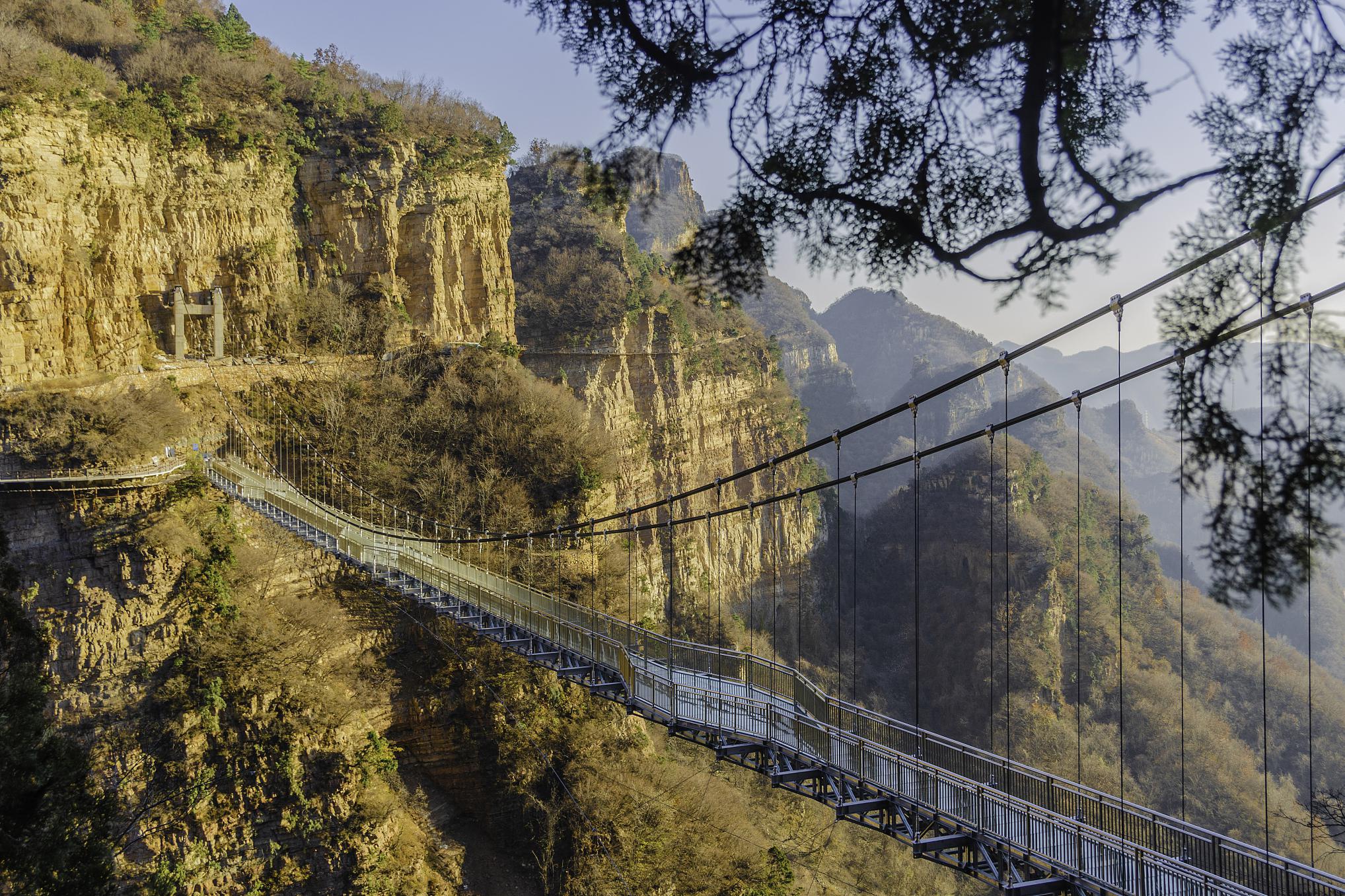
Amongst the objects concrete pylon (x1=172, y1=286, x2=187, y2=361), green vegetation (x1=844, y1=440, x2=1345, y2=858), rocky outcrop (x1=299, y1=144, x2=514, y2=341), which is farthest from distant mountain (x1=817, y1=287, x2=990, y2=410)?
concrete pylon (x1=172, y1=286, x2=187, y2=361)

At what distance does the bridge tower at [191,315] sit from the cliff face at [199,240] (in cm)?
39

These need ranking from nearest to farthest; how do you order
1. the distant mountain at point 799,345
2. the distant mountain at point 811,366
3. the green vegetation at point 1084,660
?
the green vegetation at point 1084,660 < the distant mountain at point 799,345 < the distant mountain at point 811,366

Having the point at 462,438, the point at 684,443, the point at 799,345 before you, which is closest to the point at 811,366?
the point at 799,345

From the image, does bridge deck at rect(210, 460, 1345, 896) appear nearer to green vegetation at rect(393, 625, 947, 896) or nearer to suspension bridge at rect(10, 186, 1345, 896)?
suspension bridge at rect(10, 186, 1345, 896)

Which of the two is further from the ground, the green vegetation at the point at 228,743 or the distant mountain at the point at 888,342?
the distant mountain at the point at 888,342

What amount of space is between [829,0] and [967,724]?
30628mm

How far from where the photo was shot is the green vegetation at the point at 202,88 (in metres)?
15.7

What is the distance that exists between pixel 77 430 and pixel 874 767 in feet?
41.6

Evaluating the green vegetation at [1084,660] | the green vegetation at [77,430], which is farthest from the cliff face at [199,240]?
the green vegetation at [1084,660]

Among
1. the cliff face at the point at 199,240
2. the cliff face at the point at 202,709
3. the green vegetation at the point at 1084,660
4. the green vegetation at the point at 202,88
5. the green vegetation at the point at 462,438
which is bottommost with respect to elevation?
the green vegetation at the point at 1084,660

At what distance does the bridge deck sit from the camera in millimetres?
6105

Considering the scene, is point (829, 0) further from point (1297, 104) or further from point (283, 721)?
point (283, 721)

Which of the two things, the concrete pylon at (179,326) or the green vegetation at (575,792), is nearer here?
the green vegetation at (575,792)

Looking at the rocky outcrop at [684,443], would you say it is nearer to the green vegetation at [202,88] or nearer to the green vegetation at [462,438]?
the green vegetation at [462,438]
